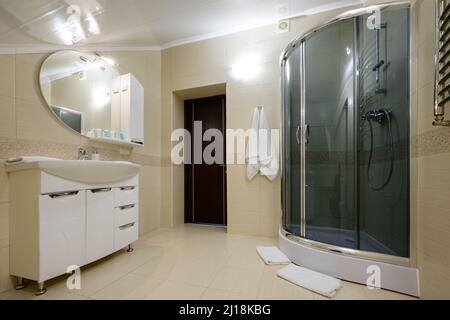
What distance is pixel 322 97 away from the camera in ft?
6.14

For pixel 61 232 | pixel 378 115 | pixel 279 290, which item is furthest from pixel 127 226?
pixel 378 115

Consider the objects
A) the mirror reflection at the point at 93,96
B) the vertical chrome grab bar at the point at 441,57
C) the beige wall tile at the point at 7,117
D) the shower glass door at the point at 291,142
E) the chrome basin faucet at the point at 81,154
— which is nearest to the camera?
the vertical chrome grab bar at the point at 441,57

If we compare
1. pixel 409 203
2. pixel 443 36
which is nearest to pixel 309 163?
pixel 409 203

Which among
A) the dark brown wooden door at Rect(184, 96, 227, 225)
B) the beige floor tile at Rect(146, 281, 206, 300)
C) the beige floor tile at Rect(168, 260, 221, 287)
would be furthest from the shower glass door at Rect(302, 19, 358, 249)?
the dark brown wooden door at Rect(184, 96, 227, 225)

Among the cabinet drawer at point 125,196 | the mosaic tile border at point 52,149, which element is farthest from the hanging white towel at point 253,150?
the mosaic tile border at point 52,149

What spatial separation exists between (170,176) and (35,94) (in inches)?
60.3

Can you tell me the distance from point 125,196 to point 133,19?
5.68 feet

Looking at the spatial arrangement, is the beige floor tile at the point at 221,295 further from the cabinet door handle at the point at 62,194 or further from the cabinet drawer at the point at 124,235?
the cabinet door handle at the point at 62,194

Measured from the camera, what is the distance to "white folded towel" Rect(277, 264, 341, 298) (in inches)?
46.3

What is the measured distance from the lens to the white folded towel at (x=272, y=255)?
61.4 inches

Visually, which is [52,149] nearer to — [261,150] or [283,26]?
[261,150]

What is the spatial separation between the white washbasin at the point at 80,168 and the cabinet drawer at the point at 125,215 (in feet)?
0.84
